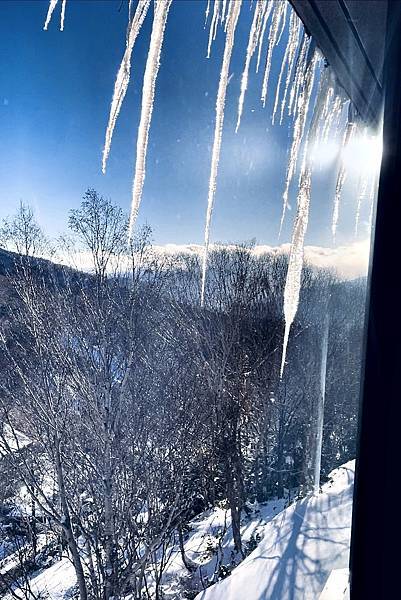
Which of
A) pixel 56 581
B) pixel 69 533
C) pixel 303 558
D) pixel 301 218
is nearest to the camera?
pixel 301 218

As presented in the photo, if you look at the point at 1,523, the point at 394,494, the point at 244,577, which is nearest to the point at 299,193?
the point at 394,494

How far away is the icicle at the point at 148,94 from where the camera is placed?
0.30 meters

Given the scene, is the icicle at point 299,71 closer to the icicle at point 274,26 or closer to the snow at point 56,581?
the icicle at point 274,26

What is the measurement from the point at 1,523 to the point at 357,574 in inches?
131

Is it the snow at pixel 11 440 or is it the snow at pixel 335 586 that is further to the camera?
the snow at pixel 11 440

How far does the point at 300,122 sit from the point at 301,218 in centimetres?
10

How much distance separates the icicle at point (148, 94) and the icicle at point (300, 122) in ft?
0.47

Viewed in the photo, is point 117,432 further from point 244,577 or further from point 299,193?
point 299,193

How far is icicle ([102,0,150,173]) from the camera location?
298 mm

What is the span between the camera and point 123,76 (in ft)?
1.08

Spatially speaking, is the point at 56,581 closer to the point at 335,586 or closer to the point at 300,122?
the point at 335,586

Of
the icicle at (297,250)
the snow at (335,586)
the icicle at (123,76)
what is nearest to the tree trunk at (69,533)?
the snow at (335,586)

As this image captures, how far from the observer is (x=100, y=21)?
171 cm

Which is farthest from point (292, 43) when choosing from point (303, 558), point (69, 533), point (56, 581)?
point (56, 581)
